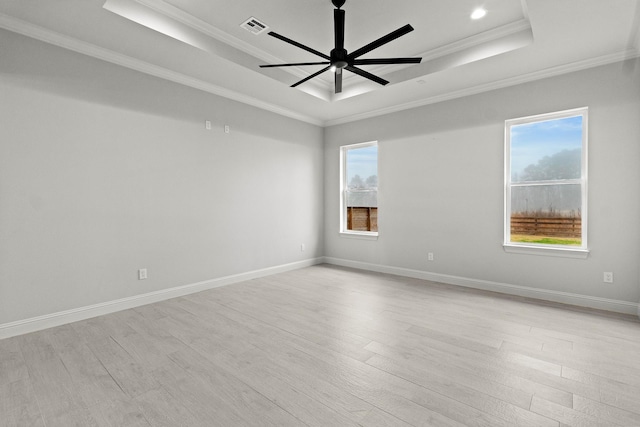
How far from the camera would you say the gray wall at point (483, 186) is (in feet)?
10.9

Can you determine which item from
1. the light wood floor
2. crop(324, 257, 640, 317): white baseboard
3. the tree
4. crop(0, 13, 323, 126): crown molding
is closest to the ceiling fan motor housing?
crop(0, 13, 323, 126): crown molding

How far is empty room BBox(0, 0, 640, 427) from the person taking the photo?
2.01 meters

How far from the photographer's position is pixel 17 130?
2799 millimetres

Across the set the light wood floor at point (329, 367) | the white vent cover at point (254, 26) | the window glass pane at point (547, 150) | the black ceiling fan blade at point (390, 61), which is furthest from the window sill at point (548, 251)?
the white vent cover at point (254, 26)

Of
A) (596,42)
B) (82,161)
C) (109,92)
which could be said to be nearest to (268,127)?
(109,92)

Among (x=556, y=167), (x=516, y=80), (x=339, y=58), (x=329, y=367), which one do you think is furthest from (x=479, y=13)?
(x=329, y=367)

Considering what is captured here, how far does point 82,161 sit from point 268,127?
8.70ft

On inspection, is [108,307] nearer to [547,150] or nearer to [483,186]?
[483,186]

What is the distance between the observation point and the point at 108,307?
3338mm

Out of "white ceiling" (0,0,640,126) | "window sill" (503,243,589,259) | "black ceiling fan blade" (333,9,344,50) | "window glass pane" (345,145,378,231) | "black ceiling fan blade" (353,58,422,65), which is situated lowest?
"window sill" (503,243,589,259)

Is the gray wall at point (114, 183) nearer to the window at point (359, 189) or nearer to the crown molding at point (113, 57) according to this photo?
the crown molding at point (113, 57)

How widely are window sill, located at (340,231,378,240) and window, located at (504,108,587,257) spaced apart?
2036 mm

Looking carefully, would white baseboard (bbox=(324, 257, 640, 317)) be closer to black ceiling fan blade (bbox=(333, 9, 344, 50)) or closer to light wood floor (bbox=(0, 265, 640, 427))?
light wood floor (bbox=(0, 265, 640, 427))

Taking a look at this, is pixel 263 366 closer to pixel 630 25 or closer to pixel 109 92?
pixel 109 92
